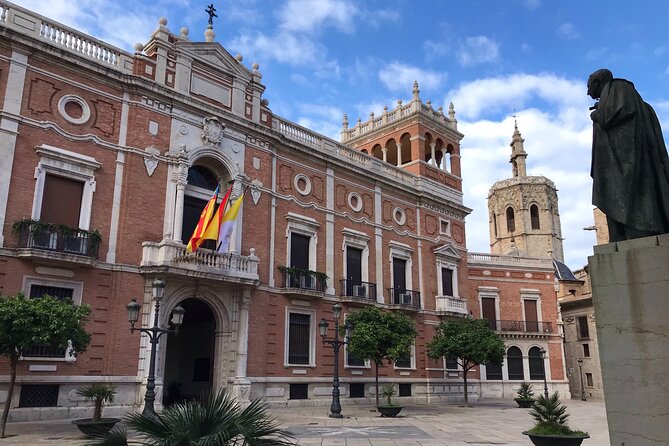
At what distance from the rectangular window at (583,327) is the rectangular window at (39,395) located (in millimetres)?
37909

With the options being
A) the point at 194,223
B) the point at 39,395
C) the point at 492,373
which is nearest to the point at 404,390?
the point at 492,373

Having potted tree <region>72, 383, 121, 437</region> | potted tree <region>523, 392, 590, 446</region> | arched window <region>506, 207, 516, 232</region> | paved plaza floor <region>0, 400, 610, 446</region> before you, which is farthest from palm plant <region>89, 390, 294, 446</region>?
arched window <region>506, 207, 516, 232</region>

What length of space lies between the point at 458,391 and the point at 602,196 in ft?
86.5

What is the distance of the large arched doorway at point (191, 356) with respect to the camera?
23.9 metres

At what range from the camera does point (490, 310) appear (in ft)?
120

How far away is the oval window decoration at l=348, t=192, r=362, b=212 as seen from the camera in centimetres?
2775

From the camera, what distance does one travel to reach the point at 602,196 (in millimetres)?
6102

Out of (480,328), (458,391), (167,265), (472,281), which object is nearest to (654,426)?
(167,265)

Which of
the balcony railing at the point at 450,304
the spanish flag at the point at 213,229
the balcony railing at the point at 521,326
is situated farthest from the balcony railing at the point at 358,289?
the balcony railing at the point at 521,326

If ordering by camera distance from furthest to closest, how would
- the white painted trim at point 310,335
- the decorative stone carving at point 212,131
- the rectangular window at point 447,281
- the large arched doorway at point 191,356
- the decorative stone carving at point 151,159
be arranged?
the rectangular window at point 447,281
the large arched doorway at point 191,356
the white painted trim at point 310,335
the decorative stone carving at point 212,131
the decorative stone carving at point 151,159

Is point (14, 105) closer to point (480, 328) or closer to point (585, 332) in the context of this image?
point (480, 328)

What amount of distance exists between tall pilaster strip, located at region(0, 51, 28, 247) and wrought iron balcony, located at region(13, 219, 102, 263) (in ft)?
1.92

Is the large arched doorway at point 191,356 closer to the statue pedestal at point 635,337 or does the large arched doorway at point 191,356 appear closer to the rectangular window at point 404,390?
the rectangular window at point 404,390

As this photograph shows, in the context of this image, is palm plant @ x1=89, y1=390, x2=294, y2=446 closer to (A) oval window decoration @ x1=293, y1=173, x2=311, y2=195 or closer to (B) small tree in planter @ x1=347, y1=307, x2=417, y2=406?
(B) small tree in planter @ x1=347, y1=307, x2=417, y2=406
